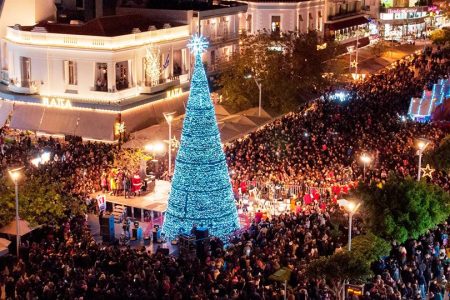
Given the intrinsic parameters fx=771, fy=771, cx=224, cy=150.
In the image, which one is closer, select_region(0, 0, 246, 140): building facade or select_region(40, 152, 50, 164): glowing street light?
select_region(40, 152, 50, 164): glowing street light

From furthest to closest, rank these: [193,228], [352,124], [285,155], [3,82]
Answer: [3,82] < [352,124] < [285,155] < [193,228]

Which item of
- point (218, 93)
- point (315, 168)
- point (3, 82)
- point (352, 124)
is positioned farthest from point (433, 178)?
point (3, 82)

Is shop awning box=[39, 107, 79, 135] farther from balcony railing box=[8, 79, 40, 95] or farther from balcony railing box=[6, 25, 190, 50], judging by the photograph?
balcony railing box=[6, 25, 190, 50]

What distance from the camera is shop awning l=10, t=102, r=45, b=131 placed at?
42.6 meters

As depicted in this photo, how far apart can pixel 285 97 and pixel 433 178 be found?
16.8 m

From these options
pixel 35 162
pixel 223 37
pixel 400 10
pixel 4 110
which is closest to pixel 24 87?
pixel 4 110

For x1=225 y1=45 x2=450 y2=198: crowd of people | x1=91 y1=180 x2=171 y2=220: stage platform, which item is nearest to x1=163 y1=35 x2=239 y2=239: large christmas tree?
x1=91 y1=180 x2=171 y2=220: stage platform

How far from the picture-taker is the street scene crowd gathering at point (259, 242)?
21.6 metres

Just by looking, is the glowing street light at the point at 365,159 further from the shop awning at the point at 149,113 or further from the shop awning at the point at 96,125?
the shop awning at the point at 96,125

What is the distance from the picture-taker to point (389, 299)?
2105 cm

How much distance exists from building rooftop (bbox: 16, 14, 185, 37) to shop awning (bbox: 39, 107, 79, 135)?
4.34 meters

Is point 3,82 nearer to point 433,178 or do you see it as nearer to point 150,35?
point 150,35

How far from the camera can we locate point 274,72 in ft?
157

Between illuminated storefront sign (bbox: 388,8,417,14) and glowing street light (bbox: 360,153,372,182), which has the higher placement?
illuminated storefront sign (bbox: 388,8,417,14)
